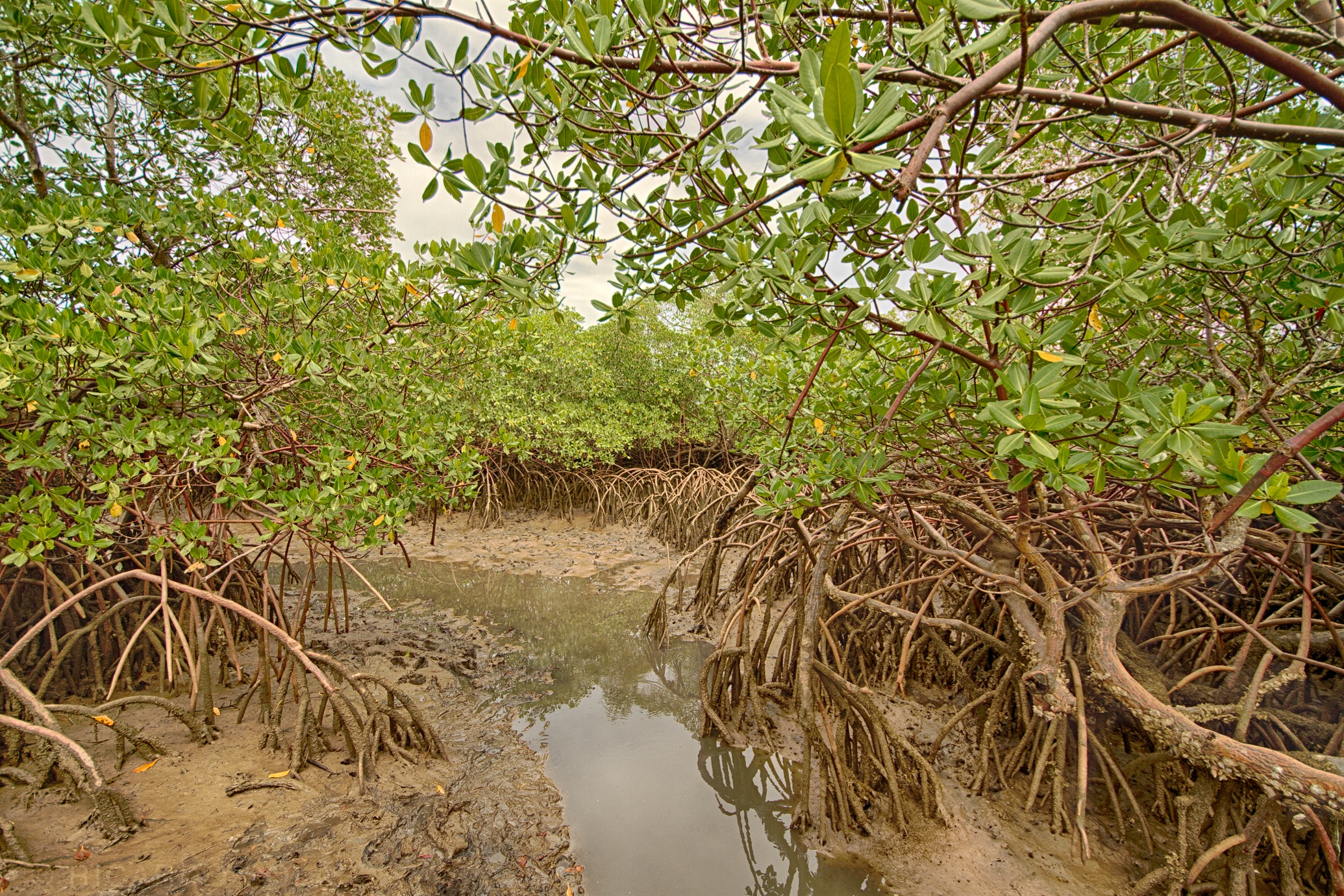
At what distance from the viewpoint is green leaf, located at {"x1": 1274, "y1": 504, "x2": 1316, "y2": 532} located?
3.07 feet

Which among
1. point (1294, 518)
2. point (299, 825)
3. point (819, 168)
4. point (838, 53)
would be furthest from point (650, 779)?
point (838, 53)

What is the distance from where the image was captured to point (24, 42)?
2635 mm

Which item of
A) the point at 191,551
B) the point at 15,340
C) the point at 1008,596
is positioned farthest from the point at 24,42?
the point at 1008,596

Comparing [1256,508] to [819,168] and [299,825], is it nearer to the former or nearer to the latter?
[819,168]

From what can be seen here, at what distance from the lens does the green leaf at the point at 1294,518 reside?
93cm

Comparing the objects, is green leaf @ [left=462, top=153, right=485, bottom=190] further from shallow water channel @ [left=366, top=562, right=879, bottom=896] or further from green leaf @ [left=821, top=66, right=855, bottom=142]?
shallow water channel @ [left=366, top=562, right=879, bottom=896]

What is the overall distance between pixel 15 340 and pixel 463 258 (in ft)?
6.16

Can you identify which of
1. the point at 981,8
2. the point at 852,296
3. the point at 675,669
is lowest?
the point at 675,669

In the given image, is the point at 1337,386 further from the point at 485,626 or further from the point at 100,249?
the point at 485,626

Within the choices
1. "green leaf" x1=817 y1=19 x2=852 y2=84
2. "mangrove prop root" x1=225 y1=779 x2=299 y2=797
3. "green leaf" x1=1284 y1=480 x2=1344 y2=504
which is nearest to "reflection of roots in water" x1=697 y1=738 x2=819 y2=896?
"mangrove prop root" x1=225 y1=779 x2=299 y2=797

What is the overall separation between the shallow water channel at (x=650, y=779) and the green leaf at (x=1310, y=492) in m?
2.10

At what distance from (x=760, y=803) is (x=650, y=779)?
59 cm

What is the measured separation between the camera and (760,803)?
112 inches

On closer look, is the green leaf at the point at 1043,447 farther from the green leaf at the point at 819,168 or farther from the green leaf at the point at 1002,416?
the green leaf at the point at 819,168
